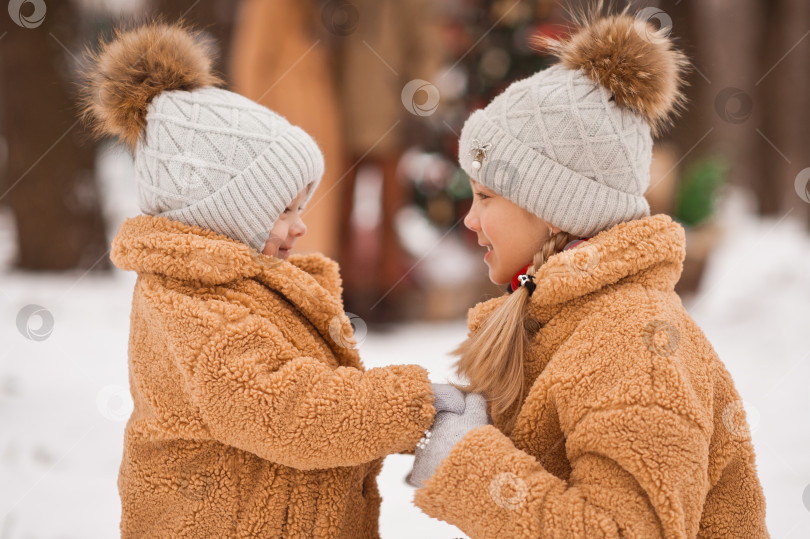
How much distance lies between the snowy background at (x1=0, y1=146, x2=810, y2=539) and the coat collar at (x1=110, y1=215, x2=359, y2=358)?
293 mm

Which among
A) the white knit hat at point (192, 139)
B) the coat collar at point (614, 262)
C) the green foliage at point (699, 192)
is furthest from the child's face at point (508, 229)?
the green foliage at point (699, 192)

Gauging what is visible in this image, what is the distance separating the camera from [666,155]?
393 centimetres

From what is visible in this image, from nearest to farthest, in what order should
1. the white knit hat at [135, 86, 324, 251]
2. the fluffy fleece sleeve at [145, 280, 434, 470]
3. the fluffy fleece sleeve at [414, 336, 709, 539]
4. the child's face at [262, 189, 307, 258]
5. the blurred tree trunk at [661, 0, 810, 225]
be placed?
the fluffy fleece sleeve at [414, 336, 709, 539]
the fluffy fleece sleeve at [145, 280, 434, 470]
the white knit hat at [135, 86, 324, 251]
the child's face at [262, 189, 307, 258]
the blurred tree trunk at [661, 0, 810, 225]

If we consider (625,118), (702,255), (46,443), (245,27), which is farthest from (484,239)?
(702,255)

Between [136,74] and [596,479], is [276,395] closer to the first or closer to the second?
[596,479]

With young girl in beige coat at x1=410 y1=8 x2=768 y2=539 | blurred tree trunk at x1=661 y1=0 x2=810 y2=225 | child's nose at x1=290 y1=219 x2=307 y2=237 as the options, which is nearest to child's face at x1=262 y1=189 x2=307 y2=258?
child's nose at x1=290 y1=219 x2=307 y2=237

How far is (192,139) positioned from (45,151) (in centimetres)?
308

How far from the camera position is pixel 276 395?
119 centimetres

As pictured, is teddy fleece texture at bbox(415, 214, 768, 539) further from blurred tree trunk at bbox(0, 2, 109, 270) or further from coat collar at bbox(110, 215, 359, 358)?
blurred tree trunk at bbox(0, 2, 109, 270)

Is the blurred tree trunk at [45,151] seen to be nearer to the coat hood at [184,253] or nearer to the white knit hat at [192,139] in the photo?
the white knit hat at [192,139]

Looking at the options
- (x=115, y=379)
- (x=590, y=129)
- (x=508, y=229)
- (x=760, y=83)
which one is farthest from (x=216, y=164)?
(x=760, y=83)

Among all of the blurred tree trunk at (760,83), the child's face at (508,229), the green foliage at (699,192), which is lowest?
the child's face at (508,229)

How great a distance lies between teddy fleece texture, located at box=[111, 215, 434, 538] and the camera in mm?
1196

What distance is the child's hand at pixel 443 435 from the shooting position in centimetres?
121
